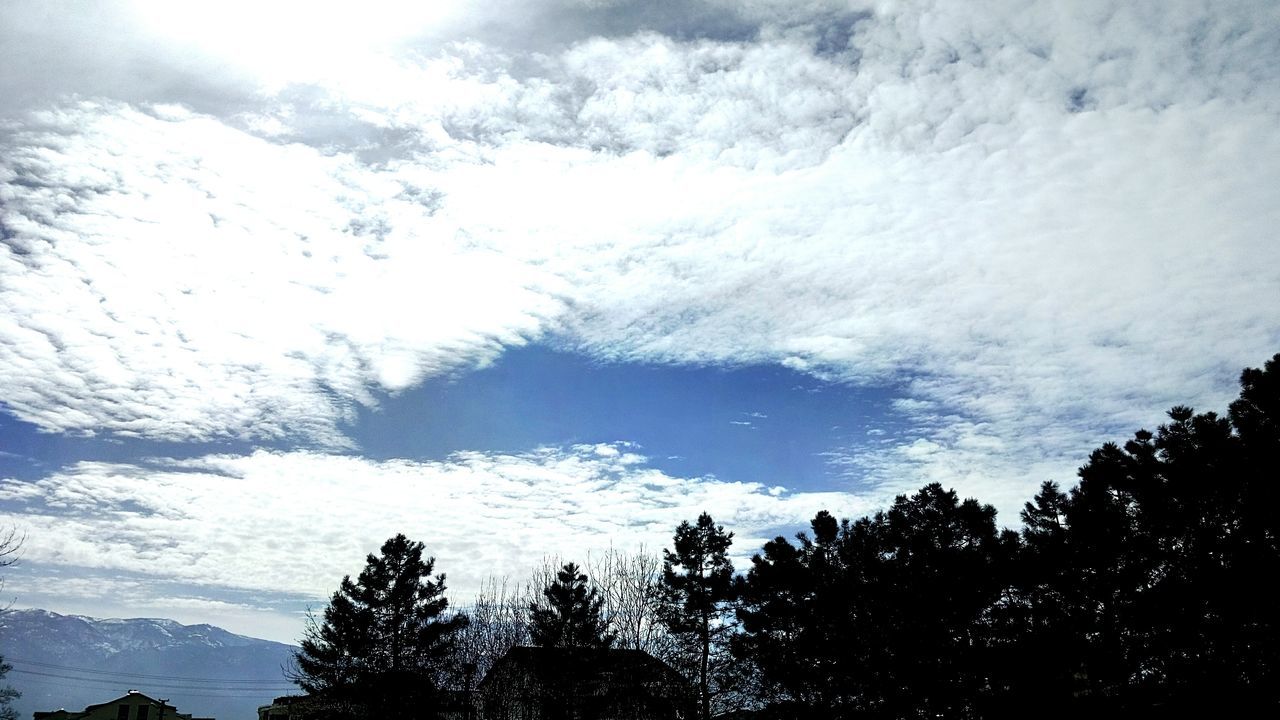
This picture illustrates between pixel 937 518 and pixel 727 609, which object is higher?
pixel 937 518

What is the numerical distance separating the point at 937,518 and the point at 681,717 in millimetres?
14195

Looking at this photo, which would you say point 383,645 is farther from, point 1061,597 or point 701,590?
point 1061,597

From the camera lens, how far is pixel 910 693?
99.2 ft

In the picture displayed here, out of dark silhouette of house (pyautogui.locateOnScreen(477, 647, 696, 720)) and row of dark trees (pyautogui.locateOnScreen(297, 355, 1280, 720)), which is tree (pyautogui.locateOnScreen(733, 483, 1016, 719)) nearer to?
row of dark trees (pyautogui.locateOnScreen(297, 355, 1280, 720))

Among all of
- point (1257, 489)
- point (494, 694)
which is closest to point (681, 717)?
point (494, 694)

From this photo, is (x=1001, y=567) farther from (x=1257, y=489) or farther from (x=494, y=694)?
(x=494, y=694)

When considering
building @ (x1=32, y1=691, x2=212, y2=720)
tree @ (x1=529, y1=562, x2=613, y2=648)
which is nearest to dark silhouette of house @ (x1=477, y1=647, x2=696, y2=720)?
tree @ (x1=529, y1=562, x2=613, y2=648)

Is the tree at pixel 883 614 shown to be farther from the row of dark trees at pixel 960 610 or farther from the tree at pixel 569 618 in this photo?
the tree at pixel 569 618

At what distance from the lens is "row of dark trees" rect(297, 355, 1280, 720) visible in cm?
2122

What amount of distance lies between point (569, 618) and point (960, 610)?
1811cm

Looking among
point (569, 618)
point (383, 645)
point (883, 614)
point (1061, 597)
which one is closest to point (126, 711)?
point (383, 645)

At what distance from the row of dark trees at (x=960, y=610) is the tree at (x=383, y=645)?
9 cm

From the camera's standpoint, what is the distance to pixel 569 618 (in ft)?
127

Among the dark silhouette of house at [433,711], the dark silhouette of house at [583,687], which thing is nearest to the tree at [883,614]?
the dark silhouette of house at [583,687]
